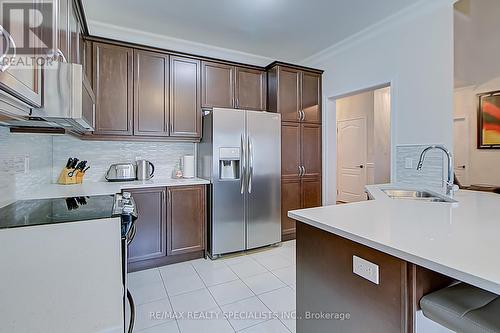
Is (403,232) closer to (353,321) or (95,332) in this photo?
(353,321)

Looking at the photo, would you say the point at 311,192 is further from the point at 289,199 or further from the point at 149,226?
the point at 149,226

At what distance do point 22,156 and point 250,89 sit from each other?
102 inches

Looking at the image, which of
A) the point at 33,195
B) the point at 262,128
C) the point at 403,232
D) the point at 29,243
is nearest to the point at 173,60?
the point at 262,128

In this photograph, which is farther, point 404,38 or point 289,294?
point 404,38

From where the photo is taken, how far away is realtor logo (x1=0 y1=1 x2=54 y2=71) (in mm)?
814

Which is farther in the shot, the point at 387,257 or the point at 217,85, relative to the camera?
the point at 217,85

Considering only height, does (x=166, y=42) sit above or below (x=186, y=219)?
above

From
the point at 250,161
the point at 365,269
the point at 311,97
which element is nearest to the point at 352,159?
the point at 311,97

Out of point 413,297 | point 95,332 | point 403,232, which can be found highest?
point 403,232

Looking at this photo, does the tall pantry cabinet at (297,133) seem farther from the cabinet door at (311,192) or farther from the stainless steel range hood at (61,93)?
the stainless steel range hood at (61,93)

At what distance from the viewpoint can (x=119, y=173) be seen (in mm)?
2998

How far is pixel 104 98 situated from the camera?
2799 millimetres

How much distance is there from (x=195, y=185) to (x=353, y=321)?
88.8 inches

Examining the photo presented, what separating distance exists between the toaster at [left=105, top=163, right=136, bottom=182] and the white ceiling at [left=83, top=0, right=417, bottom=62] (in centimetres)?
167
